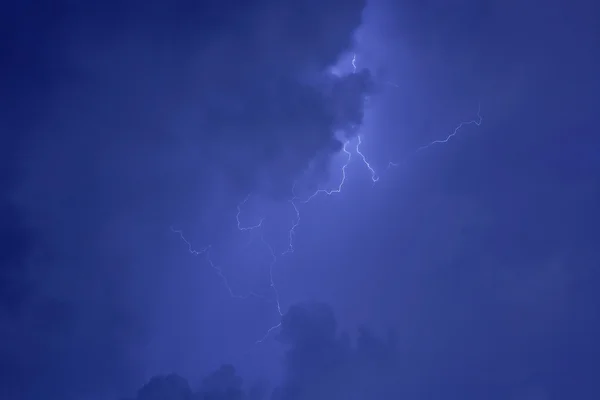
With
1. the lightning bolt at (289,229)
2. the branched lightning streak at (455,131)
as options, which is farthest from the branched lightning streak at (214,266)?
the branched lightning streak at (455,131)

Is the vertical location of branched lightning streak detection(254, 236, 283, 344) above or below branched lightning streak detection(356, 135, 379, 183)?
below

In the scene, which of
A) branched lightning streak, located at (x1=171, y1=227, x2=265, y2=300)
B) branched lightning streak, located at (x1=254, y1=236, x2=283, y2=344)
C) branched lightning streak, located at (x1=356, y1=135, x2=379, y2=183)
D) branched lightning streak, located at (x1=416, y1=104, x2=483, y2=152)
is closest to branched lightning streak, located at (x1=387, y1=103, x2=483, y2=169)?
branched lightning streak, located at (x1=416, y1=104, x2=483, y2=152)

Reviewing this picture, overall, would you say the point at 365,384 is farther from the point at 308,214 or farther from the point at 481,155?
the point at 481,155

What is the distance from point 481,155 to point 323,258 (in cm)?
448

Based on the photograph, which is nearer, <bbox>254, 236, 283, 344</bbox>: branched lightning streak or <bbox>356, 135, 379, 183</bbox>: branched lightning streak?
<bbox>254, 236, 283, 344</bbox>: branched lightning streak

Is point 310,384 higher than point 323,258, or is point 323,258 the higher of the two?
point 323,258

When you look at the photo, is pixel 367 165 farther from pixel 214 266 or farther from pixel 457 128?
pixel 214 266

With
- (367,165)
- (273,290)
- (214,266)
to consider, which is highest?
(367,165)

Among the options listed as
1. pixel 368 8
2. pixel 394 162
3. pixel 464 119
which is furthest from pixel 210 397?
pixel 368 8

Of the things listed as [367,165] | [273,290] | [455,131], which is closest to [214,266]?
[273,290]

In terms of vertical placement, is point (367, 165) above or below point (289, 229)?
above

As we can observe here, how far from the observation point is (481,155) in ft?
42.0

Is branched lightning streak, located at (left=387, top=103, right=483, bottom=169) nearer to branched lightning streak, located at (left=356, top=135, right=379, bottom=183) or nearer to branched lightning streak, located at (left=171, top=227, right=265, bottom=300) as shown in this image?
Result: branched lightning streak, located at (left=356, top=135, right=379, bottom=183)

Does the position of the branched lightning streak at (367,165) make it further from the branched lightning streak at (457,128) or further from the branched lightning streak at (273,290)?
the branched lightning streak at (273,290)
